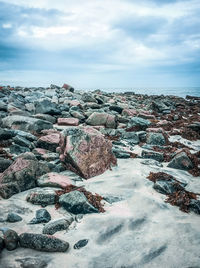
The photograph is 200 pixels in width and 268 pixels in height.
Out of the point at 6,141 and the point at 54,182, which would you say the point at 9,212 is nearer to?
the point at 54,182

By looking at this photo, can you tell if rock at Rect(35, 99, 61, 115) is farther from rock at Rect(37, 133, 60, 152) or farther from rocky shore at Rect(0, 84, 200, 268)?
rock at Rect(37, 133, 60, 152)

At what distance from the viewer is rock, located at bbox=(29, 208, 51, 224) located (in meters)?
3.71

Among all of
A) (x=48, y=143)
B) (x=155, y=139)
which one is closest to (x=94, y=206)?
(x=48, y=143)

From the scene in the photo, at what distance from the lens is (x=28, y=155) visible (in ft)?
19.0

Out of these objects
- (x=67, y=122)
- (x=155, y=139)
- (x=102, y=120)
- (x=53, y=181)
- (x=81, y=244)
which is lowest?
(x=81, y=244)

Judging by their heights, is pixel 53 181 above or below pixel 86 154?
below

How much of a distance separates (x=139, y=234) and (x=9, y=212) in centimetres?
239

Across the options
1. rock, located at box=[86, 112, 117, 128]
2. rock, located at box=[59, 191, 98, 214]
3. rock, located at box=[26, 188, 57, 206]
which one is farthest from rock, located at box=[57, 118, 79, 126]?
rock, located at box=[59, 191, 98, 214]

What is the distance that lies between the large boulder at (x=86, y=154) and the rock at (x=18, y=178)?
1067 millimetres

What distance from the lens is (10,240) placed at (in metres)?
3.00

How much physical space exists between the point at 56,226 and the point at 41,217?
1.34ft

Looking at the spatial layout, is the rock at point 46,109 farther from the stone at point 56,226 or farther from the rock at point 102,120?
the stone at point 56,226

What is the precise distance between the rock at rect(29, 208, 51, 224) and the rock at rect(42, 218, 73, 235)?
0.15 metres

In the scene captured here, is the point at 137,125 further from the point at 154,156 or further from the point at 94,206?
the point at 94,206
